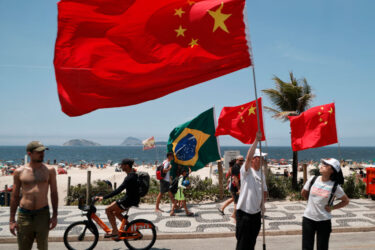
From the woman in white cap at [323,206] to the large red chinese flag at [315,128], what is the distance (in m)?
6.29

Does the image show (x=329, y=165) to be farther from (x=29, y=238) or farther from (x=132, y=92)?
(x=29, y=238)

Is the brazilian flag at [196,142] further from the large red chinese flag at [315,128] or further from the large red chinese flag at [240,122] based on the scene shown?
the large red chinese flag at [315,128]

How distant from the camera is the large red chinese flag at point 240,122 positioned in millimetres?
11391

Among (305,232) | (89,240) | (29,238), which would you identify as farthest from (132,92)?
(89,240)

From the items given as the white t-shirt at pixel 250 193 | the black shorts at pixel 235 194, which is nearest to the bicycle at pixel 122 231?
the white t-shirt at pixel 250 193

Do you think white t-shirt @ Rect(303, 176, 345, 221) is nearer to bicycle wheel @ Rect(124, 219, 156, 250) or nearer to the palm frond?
bicycle wheel @ Rect(124, 219, 156, 250)

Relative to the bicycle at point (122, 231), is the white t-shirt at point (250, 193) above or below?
above

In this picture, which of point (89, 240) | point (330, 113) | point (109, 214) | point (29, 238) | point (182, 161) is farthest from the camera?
point (182, 161)

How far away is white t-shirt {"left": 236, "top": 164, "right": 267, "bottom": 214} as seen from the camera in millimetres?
4543

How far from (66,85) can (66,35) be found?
2.93 ft

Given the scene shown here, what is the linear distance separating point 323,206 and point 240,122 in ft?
23.5

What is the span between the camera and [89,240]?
23.1 feet

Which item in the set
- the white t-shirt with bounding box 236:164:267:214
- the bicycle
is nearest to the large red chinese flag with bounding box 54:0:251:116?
the white t-shirt with bounding box 236:164:267:214

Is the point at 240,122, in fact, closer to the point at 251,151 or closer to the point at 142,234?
the point at 142,234
